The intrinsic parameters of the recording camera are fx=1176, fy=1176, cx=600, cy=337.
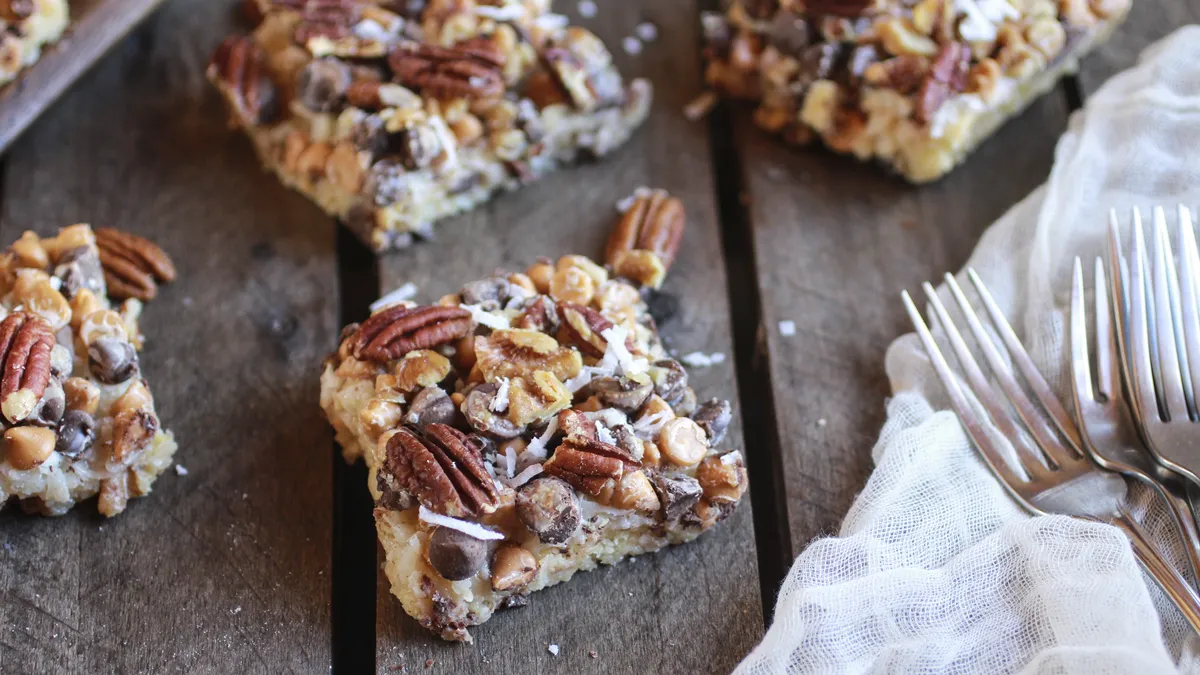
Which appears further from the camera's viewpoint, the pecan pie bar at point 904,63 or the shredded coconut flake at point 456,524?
the pecan pie bar at point 904,63

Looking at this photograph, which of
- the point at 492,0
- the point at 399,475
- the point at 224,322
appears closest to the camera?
the point at 399,475

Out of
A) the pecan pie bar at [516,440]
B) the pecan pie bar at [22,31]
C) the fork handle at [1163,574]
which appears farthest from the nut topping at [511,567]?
the pecan pie bar at [22,31]

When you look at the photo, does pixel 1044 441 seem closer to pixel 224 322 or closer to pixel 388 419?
pixel 388 419

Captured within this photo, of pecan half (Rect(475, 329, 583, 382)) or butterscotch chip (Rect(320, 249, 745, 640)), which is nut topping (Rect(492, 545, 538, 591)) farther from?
pecan half (Rect(475, 329, 583, 382))

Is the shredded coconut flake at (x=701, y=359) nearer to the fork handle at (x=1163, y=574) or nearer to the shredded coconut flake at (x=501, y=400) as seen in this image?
the shredded coconut flake at (x=501, y=400)

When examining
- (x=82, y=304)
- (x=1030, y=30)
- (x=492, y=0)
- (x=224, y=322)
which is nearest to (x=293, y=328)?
(x=224, y=322)

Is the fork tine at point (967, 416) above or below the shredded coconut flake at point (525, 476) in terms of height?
above

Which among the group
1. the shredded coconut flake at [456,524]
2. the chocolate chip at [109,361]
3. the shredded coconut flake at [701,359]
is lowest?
the shredded coconut flake at [701,359]

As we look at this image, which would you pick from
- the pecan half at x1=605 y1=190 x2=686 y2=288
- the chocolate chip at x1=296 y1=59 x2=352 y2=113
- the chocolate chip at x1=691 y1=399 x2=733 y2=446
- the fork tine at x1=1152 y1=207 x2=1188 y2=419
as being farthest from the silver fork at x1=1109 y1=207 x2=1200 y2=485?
the chocolate chip at x1=296 y1=59 x2=352 y2=113
